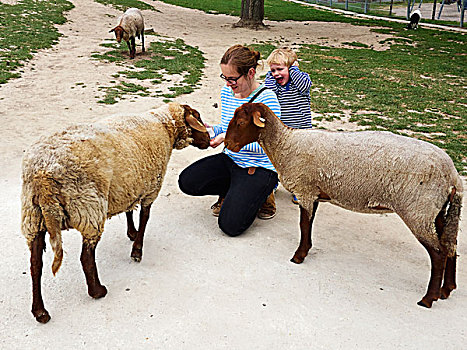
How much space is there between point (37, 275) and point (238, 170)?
2.53 metres

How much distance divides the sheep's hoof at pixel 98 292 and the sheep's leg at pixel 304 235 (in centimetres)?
182

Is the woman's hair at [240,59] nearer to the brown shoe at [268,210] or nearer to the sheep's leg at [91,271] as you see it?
the brown shoe at [268,210]

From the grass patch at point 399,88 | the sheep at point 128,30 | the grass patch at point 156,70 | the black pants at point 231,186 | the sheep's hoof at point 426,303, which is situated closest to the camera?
the sheep's hoof at point 426,303

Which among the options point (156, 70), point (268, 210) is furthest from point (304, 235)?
point (156, 70)

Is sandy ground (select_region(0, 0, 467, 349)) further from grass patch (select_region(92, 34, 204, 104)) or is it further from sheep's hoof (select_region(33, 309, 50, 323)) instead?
grass patch (select_region(92, 34, 204, 104))

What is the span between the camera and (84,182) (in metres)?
3.03

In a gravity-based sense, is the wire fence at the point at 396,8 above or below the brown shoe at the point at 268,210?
above

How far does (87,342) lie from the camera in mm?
3002

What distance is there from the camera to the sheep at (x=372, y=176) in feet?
11.0

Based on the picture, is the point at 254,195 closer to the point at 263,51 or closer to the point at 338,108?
the point at 338,108

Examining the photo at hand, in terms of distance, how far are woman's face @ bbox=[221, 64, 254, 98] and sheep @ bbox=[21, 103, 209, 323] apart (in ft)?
3.73

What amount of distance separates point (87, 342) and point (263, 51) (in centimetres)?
1507

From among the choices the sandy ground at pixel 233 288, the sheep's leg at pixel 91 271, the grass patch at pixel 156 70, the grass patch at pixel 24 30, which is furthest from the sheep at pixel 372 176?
the grass patch at pixel 24 30

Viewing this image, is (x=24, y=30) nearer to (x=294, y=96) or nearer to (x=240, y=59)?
(x=294, y=96)
